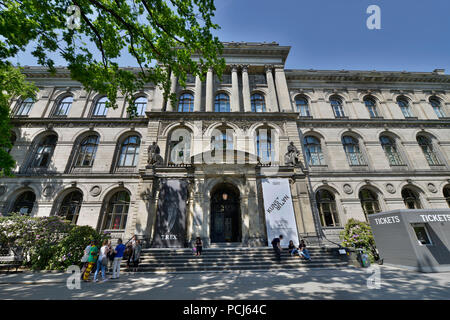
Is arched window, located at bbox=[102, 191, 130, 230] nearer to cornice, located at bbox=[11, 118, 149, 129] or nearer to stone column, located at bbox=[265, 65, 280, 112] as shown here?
cornice, located at bbox=[11, 118, 149, 129]

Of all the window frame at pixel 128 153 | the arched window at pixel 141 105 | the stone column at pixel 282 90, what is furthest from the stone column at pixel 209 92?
the window frame at pixel 128 153

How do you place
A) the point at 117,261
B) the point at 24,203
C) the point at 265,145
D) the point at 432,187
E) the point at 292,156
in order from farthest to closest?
the point at 265,145, the point at 432,187, the point at 292,156, the point at 24,203, the point at 117,261

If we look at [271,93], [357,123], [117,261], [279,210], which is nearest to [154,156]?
[117,261]

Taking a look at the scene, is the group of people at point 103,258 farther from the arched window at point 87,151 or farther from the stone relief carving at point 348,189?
the stone relief carving at point 348,189

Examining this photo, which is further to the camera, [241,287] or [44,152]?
[44,152]

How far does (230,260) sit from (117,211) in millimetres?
10294

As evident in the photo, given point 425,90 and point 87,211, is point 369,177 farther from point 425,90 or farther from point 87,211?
point 87,211

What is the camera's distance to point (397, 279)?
646 centimetres

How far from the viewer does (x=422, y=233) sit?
27.0ft

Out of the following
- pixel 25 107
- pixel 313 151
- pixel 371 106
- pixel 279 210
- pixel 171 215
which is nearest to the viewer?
pixel 171 215

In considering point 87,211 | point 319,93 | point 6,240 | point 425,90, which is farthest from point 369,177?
point 6,240

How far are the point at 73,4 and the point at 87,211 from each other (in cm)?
1291

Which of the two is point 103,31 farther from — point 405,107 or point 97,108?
point 405,107

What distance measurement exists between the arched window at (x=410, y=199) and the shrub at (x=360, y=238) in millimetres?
6884
